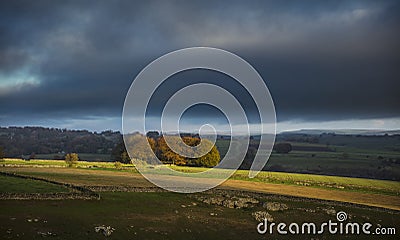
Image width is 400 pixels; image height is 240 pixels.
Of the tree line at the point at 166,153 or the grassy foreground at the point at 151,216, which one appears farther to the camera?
the tree line at the point at 166,153

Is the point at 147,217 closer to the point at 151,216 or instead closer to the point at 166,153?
the point at 151,216

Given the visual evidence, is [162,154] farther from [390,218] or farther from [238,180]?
[390,218]

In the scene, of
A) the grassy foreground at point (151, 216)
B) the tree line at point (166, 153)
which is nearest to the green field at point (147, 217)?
the grassy foreground at point (151, 216)

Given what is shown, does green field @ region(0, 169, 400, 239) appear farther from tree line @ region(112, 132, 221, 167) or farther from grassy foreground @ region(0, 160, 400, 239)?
tree line @ region(112, 132, 221, 167)

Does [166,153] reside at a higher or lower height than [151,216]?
higher

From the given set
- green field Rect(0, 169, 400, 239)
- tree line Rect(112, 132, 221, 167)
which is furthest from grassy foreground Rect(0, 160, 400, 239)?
tree line Rect(112, 132, 221, 167)

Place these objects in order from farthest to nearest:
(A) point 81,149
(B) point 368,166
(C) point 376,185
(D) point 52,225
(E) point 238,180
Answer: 1. (A) point 81,149
2. (B) point 368,166
3. (E) point 238,180
4. (C) point 376,185
5. (D) point 52,225

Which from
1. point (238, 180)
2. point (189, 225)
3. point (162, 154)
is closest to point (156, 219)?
point (189, 225)

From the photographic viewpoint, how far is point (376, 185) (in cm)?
→ 7094

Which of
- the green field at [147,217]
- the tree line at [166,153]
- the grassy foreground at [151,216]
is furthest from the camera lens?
the tree line at [166,153]

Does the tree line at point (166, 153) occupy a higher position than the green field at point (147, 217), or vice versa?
the tree line at point (166, 153)

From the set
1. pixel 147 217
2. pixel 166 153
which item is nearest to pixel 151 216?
pixel 147 217

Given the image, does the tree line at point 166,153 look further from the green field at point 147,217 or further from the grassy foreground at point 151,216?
the green field at point 147,217

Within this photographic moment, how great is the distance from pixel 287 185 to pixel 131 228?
48.5 metres
